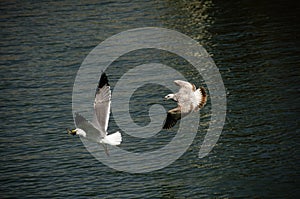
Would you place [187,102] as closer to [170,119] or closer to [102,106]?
[170,119]

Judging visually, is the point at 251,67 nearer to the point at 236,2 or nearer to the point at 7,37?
the point at 236,2

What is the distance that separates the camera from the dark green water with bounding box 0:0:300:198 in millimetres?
23234

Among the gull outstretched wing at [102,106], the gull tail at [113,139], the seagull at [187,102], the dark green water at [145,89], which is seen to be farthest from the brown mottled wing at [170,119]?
the dark green water at [145,89]

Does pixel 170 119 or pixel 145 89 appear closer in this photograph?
pixel 170 119

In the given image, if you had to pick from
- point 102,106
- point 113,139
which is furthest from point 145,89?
point 102,106

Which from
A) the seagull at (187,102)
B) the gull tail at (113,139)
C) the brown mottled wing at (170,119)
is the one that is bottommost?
the gull tail at (113,139)

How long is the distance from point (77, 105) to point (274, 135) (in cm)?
941

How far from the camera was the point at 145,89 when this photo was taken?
31.6 metres

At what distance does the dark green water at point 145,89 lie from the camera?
23234mm

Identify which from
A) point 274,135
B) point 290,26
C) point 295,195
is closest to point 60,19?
point 290,26

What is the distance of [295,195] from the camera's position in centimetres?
2202

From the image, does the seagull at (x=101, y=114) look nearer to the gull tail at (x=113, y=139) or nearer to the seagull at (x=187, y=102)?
the gull tail at (x=113, y=139)

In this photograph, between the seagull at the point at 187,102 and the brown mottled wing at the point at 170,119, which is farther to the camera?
the seagull at the point at 187,102

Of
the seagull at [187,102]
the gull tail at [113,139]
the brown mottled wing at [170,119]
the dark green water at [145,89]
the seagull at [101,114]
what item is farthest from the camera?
the dark green water at [145,89]
